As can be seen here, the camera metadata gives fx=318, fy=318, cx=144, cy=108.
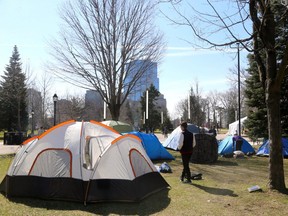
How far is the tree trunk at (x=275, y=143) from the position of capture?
26.3 ft

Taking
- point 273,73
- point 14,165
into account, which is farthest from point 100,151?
point 273,73

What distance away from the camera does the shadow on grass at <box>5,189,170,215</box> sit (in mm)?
6734

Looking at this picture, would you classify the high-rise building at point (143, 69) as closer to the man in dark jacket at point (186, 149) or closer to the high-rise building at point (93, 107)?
the man in dark jacket at point (186, 149)

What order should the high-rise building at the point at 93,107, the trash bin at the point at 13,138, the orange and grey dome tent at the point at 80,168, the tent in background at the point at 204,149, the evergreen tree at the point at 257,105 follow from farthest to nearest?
1. the high-rise building at the point at 93,107
2. the trash bin at the point at 13,138
3. the evergreen tree at the point at 257,105
4. the tent in background at the point at 204,149
5. the orange and grey dome tent at the point at 80,168

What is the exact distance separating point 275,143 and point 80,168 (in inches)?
192

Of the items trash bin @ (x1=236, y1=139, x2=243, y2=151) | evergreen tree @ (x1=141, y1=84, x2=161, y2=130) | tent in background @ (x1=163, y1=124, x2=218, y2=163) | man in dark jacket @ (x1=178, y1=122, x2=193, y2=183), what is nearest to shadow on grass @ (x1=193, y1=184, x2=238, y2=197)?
man in dark jacket @ (x1=178, y1=122, x2=193, y2=183)

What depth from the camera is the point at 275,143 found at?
803 centimetres

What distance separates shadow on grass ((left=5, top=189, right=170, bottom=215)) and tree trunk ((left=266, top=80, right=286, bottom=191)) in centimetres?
281

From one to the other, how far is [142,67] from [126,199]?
48.9 ft

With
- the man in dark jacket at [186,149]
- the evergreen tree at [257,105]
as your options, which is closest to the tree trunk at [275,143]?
the man in dark jacket at [186,149]

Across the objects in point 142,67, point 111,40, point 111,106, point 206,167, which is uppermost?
point 111,40

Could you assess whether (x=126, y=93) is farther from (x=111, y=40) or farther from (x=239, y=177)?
(x=239, y=177)

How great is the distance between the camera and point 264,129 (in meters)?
22.4

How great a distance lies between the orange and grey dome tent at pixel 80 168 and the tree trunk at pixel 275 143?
3.04 metres
